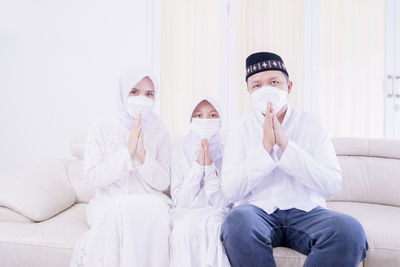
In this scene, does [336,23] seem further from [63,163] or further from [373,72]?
[63,163]

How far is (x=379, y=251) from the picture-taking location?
126cm

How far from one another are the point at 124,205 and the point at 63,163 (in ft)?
3.02

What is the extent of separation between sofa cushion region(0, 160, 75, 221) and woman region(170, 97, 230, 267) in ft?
1.93

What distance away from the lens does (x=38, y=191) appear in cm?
156

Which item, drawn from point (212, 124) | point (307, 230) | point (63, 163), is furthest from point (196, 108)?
point (63, 163)

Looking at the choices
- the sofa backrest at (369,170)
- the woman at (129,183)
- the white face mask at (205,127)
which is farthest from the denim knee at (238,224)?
the sofa backrest at (369,170)

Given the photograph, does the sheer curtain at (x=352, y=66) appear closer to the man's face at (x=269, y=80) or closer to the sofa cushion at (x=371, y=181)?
the sofa cushion at (x=371, y=181)

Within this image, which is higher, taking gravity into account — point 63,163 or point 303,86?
point 303,86

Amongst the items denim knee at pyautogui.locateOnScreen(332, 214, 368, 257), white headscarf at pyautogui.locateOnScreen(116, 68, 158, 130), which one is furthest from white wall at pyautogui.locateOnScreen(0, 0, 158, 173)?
denim knee at pyautogui.locateOnScreen(332, 214, 368, 257)

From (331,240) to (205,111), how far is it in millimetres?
778

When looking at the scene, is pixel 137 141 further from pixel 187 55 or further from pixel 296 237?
pixel 187 55

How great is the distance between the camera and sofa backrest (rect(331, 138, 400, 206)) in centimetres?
186

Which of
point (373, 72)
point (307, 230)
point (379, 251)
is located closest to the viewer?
point (307, 230)

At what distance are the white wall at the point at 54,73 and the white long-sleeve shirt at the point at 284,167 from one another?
5.95 feet
